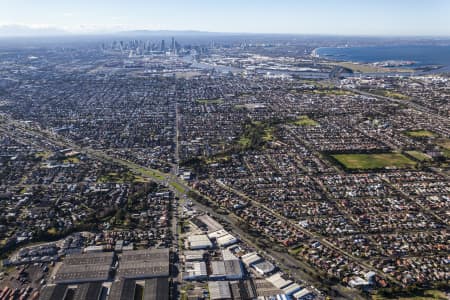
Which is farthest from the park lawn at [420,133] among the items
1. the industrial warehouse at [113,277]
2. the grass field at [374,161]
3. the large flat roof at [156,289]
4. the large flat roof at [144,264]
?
the large flat roof at [156,289]

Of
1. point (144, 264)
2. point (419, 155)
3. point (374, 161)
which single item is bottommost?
point (144, 264)

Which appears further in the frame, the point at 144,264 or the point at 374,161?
the point at 374,161

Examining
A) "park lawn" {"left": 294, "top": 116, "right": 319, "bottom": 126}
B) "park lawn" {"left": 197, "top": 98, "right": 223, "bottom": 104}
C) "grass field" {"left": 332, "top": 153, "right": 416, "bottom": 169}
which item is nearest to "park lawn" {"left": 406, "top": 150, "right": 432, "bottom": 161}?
"grass field" {"left": 332, "top": 153, "right": 416, "bottom": 169}

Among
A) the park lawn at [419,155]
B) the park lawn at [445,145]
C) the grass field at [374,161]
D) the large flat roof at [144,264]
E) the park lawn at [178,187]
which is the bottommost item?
the large flat roof at [144,264]

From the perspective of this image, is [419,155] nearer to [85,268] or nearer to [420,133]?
[420,133]

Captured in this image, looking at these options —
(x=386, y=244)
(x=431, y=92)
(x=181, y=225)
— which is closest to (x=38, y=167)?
(x=181, y=225)

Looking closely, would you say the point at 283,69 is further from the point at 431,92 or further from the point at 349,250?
the point at 349,250

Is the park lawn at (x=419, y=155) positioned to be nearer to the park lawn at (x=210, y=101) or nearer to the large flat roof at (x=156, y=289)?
the large flat roof at (x=156, y=289)

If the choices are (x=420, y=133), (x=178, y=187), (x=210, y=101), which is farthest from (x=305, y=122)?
(x=178, y=187)
